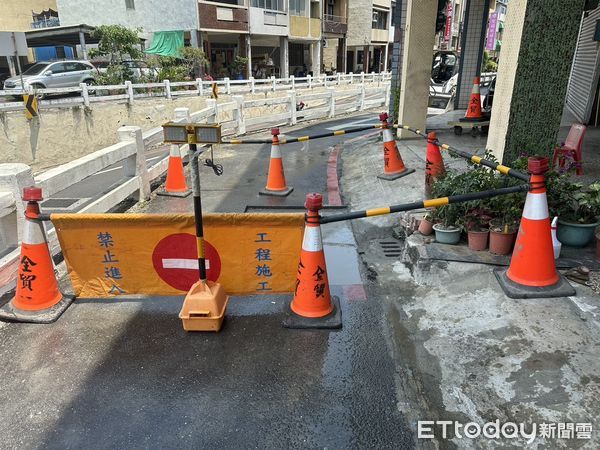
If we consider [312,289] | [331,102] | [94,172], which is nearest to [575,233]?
[312,289]

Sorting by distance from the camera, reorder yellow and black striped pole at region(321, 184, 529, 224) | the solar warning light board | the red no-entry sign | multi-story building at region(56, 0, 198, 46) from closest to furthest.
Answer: the solar warning light board → yellow and black striped pole at region(321, 184, 529, 224) → the red no-entry sign → multi-story building at region(56, 0, 198, 46)

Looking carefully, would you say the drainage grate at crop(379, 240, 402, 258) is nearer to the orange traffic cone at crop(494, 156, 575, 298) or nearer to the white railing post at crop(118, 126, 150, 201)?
the orange traffic cone at crop(494, 156, 575, 298)

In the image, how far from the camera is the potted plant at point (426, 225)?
495cm

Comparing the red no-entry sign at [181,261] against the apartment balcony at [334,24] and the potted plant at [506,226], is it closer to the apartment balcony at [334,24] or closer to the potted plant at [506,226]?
the potted plant at [506,226]

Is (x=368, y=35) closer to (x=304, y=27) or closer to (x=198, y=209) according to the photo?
(x=304, y=27)

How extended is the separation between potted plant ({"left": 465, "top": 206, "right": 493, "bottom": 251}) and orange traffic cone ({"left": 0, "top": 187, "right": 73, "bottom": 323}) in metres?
3.88

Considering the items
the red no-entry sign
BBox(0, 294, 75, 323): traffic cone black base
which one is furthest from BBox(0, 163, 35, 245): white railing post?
the red no-entry sign

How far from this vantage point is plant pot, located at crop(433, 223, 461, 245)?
4.63 m

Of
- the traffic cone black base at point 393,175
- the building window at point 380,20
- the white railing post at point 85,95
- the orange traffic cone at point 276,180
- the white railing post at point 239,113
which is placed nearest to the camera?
the traffic cone black base at point 393,175

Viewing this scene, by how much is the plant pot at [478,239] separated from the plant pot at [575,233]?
73 centimetres

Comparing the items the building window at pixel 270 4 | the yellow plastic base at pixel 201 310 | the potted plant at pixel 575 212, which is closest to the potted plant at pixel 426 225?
the potted plant at pixel 575 212

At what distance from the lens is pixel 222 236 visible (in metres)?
3.86

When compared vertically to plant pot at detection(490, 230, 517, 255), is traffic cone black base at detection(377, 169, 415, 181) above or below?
below

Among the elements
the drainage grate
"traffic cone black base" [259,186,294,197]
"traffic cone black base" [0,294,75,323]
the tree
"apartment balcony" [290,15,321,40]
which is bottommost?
"traffic cone black base" [259,186,294,197]
